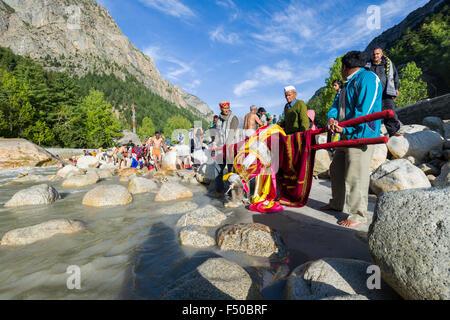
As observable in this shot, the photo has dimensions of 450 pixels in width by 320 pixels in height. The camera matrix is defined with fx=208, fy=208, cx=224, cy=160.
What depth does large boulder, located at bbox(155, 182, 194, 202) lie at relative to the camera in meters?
6.09

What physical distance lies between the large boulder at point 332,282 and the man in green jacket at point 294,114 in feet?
11.7

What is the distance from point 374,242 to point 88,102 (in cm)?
5520

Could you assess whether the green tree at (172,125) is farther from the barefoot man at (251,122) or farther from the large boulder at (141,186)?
the barefoot man at (251,122)

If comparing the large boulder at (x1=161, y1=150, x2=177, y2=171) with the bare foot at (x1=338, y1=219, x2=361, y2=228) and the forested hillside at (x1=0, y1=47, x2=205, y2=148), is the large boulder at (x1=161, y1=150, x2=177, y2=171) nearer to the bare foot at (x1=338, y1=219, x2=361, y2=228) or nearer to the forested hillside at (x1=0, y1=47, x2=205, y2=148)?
Result: the bare foot at (x1=338, y1=219, x2=361, y2=228)

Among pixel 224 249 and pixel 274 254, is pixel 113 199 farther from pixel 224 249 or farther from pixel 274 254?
pixel 274 254

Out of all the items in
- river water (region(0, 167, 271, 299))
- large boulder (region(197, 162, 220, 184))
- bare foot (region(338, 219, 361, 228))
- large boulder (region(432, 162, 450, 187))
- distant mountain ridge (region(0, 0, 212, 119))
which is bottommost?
river water (region(0, 167, 271, 299))

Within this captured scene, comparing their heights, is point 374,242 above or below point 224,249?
above

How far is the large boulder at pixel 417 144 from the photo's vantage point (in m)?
6.75

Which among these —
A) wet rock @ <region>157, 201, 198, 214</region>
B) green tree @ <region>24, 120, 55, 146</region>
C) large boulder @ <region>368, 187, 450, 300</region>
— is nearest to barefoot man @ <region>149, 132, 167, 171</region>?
wet rock @ <region>157, 201, 198, 214</region>

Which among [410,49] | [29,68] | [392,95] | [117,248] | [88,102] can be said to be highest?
[410,49]

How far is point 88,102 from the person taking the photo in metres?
45.4

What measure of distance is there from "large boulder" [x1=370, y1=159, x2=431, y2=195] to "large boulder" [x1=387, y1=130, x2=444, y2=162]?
258 centimetres

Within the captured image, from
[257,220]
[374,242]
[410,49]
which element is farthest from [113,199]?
[410,49]
